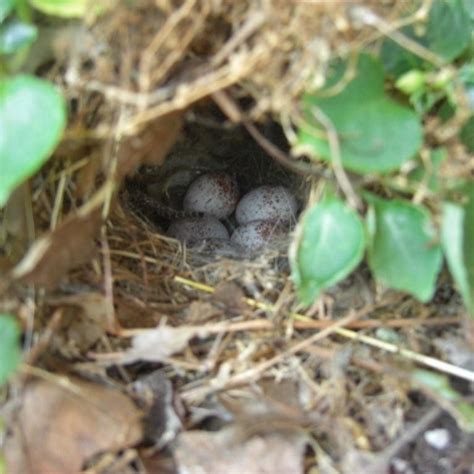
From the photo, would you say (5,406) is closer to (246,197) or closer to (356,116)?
(356,116)

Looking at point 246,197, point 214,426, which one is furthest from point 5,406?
point 246,197

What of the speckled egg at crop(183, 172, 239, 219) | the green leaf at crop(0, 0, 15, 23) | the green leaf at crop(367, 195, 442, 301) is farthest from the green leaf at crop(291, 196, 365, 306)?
the speckled egg at crop(183, 172, 239, 219)

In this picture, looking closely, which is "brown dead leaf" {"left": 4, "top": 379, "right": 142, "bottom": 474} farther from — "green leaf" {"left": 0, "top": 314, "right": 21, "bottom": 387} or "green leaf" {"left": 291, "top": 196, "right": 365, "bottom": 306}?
"green leaf" {"left": 291, "top": 196, "right": 365, "bottom": 306}

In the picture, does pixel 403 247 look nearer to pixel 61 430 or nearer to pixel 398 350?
pixel 398 350

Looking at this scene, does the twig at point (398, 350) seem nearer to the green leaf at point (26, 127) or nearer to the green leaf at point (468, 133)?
the green leaf at point (468, 133)

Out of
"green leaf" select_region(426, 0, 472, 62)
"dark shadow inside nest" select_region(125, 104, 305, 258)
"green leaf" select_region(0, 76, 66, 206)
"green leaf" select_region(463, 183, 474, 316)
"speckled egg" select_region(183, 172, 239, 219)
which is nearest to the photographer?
"green leaf" select_region(0, 76, 66, 206)

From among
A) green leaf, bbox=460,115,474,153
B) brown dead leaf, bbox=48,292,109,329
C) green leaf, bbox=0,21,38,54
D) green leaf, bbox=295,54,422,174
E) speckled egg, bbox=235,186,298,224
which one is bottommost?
speckled egg, bbox=235,186,298,224

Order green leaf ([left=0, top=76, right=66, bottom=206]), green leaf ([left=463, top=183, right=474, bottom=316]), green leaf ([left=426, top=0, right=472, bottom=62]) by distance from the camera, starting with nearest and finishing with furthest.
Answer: green leaf ([left=0, top=76, right=66, bottom=206]) < green leaf ([left=463, top=183, right=474, bottom=316]) < green leaf ([left=426, top=0, right=472, bottom=62])

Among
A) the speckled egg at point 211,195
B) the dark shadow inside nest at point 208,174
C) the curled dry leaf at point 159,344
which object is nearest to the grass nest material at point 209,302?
the curled dry leaf at point 159,344
